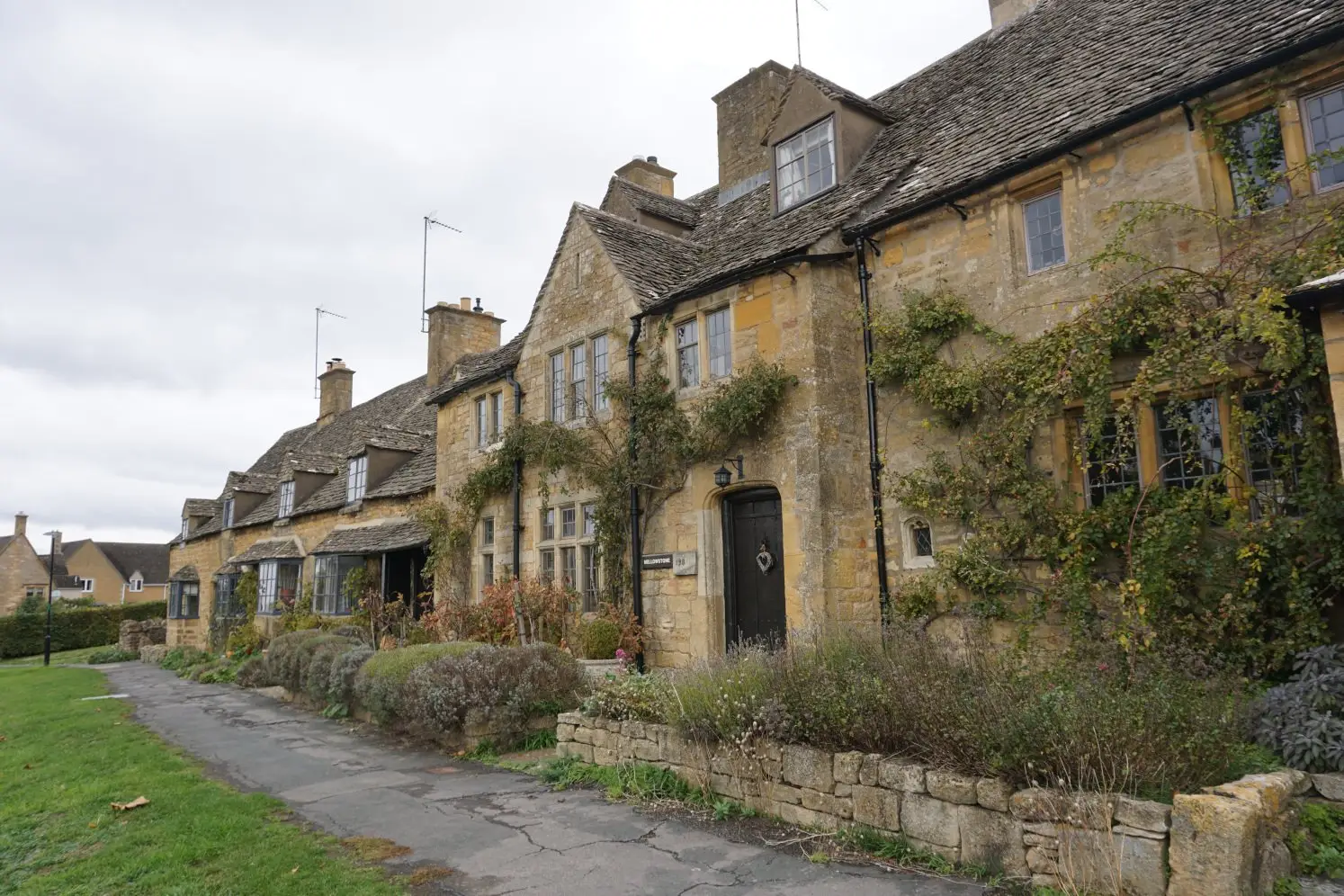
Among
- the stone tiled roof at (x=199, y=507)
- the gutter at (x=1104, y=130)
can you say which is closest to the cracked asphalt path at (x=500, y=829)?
the gutter at (x=1104, y=130)

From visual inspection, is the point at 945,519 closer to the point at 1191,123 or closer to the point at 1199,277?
the point at 1199,277

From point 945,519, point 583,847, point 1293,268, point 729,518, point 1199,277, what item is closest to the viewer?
point 583,847

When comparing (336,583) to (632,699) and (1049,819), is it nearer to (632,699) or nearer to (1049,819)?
(632,699)

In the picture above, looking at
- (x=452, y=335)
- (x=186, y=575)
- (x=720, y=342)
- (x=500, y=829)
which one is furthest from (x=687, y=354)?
(x=186, y=575)

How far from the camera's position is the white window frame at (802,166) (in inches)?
529

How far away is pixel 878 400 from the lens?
11.4 metres

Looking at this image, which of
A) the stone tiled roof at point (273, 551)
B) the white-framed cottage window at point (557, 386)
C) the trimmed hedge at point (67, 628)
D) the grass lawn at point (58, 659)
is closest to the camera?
the white-framed cottage window at point (557, 386)

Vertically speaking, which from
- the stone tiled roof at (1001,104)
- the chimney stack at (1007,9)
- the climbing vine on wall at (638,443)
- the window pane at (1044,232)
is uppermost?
the chimney stack at (1007,9)

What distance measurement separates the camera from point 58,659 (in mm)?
36375

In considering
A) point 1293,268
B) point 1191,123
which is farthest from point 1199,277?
point 1191,123

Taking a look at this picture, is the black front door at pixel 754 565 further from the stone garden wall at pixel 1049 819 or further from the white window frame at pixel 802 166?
the white window frame at pixel 802 166

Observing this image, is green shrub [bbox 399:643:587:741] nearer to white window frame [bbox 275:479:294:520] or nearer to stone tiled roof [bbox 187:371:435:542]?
stone tiled roof [bbox 187:371:435:542]

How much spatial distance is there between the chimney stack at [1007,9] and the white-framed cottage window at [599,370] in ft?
29.8

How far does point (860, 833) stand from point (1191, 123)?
7.86 m
